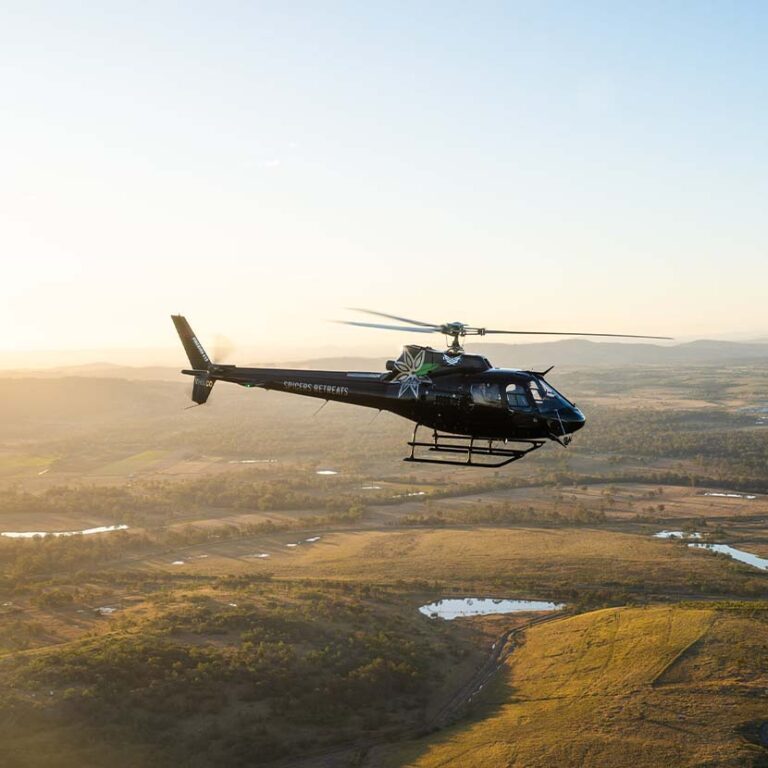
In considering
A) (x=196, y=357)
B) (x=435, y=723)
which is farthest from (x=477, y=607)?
(x=196, y=357)

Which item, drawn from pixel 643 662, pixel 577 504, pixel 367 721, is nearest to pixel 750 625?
pixel 643 662

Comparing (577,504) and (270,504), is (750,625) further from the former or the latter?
(270,504)

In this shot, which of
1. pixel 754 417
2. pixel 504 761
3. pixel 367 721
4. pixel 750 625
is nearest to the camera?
pixel 504 761

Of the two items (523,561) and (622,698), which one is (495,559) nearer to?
(523,561)

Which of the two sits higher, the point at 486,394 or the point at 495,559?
the point at 486,394

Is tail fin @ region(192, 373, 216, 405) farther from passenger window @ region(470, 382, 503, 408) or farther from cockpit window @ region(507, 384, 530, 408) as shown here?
cockpit window @ region(507, 384, 530, 408)

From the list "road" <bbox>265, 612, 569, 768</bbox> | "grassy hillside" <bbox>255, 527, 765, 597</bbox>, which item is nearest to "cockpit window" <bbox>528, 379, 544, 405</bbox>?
"road" <bbox>265, 612, 569, 768</bbox>
